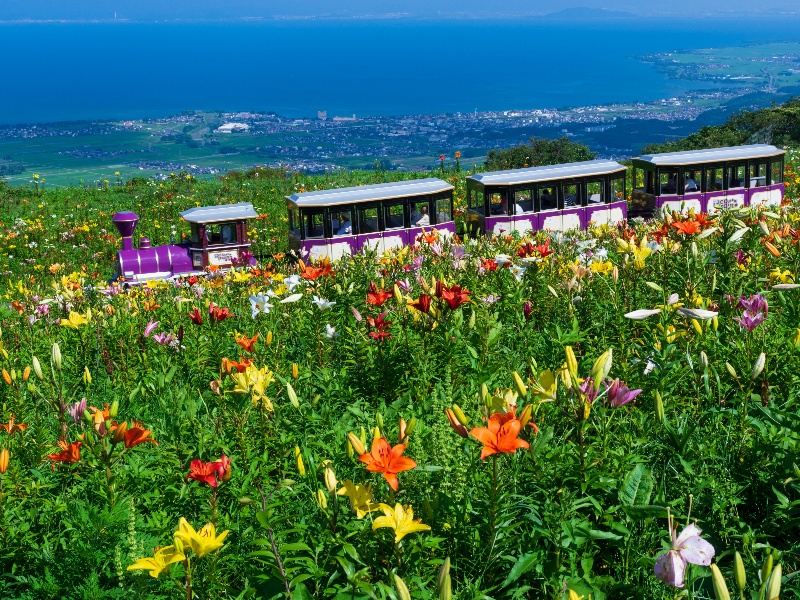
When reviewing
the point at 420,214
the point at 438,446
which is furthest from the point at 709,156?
the point at 438,446

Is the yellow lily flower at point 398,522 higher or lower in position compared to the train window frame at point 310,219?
higher

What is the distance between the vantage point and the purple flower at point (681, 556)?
2.26 m

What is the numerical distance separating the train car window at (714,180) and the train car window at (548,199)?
10.4 ft

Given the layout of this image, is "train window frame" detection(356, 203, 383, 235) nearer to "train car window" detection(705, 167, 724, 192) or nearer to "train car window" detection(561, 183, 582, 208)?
"train car window" detection(561, 183, 582, 208)

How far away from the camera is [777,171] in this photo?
54.0 ft

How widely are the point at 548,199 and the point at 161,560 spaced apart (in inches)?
545

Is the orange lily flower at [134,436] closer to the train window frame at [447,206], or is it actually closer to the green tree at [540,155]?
the train window frame at [447,206]

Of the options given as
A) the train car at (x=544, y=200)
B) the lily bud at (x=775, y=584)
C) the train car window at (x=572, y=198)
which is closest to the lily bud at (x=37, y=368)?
the lily bud at (x=775, y=584)

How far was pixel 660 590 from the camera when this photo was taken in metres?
2.82

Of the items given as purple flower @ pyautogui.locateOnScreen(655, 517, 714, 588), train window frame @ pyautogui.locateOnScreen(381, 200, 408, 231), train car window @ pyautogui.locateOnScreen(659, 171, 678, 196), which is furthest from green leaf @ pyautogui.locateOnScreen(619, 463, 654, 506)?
train car window @ pyautogui.locateOnScreen(659, 171, 678, 196)

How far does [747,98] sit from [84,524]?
18519 cm

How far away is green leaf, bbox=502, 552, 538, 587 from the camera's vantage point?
9.05 feet

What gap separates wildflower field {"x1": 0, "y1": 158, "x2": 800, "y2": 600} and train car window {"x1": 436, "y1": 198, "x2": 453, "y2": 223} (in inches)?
331

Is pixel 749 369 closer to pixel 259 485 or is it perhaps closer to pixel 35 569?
pixel 259 485
